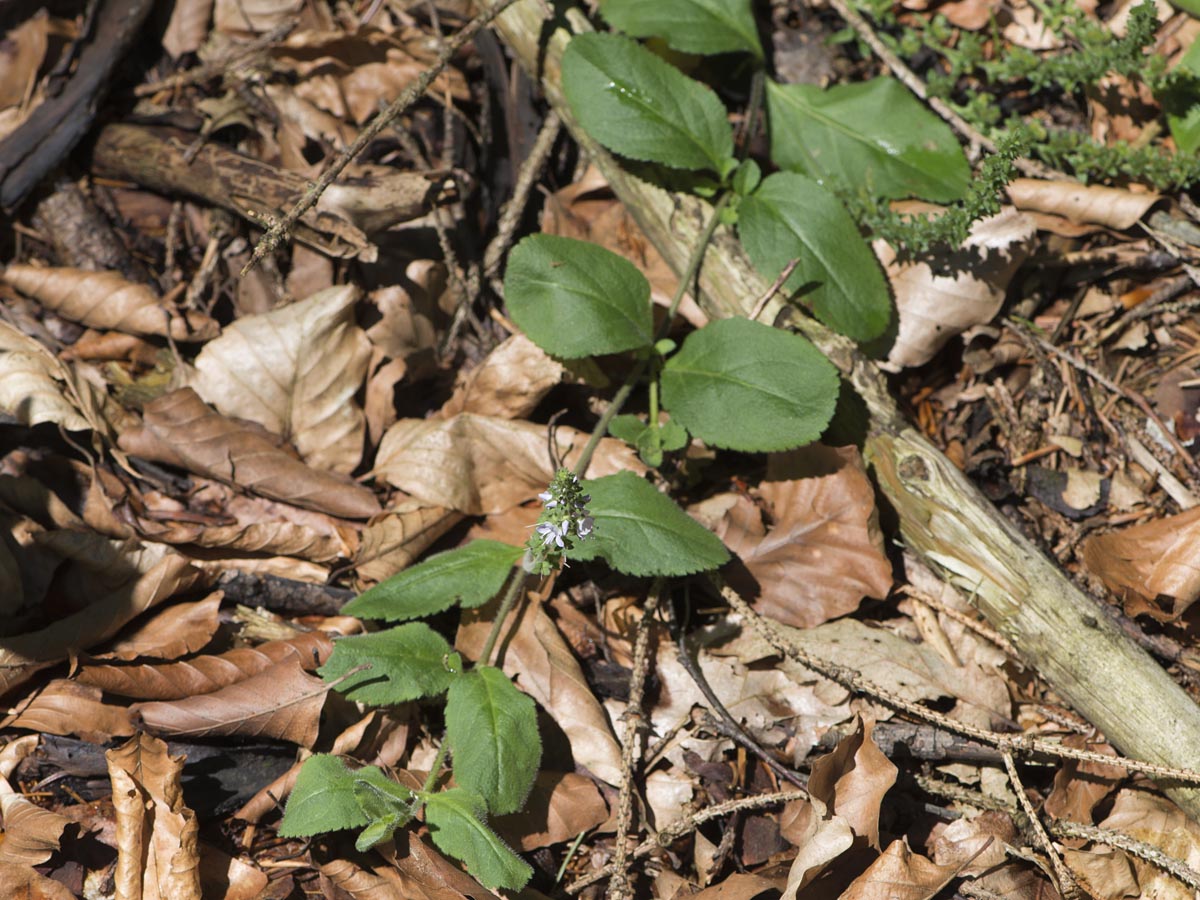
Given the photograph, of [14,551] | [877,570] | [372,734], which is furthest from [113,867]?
[877,570]

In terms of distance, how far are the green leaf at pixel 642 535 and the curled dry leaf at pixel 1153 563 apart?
1417mm

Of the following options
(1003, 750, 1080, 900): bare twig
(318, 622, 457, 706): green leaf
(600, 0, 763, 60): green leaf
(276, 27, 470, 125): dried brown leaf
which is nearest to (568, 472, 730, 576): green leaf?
(318, 622, 457, 706): green leaf

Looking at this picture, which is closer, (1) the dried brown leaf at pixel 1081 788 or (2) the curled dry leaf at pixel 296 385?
(1) the dried brown leaf at pixel 1081 788

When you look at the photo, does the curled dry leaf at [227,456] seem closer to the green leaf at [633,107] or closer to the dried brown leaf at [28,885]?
the dried brown leaf at [28,885]

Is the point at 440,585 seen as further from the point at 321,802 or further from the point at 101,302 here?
the point at 101,302

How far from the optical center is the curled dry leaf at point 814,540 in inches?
126

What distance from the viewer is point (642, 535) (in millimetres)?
2883

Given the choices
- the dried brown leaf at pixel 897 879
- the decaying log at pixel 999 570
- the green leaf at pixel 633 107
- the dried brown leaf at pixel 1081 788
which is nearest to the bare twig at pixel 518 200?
the green leaf at pixel 633 107

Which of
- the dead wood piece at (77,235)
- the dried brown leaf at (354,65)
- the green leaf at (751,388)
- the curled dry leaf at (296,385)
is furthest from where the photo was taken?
the dried brown leaf at (354,65)

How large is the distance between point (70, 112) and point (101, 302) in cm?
89

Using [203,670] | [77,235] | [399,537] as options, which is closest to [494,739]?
[399,537]

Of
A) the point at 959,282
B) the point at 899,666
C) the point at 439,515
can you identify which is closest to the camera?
the point at 899,666

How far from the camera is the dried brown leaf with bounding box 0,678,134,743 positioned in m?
2.88

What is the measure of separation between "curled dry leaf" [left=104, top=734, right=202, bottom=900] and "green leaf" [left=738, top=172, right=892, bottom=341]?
256 cm
